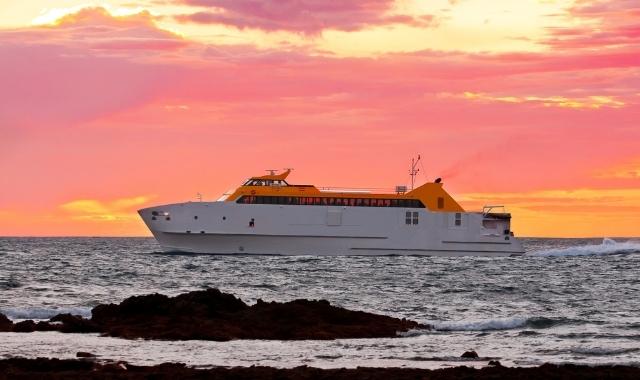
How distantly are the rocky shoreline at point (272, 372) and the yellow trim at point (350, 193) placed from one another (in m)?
66.4

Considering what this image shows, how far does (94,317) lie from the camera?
1025 inches

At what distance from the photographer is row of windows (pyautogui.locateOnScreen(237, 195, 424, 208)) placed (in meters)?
84.9

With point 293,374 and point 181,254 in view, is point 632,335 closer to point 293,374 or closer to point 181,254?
point 293,374

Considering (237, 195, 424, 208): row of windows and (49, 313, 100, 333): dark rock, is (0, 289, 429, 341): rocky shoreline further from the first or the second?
(237, 195, 424, 208): row of windows

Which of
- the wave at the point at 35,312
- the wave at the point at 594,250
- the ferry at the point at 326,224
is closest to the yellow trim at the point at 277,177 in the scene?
the ferry at the point at 326,224

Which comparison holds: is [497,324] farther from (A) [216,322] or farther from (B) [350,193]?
(B) [350,193]

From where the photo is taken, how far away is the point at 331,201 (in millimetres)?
86500

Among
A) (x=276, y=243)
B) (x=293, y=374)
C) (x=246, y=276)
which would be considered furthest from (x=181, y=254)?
(x=293, y=374)

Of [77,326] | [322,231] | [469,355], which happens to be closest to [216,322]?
[77,326]

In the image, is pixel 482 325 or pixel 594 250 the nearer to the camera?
pixel 482 325

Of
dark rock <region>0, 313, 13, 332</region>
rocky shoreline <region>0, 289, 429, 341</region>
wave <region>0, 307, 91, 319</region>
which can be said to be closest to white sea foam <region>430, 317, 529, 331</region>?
rocky shoreline <region>0, 289, 429, 341</region>

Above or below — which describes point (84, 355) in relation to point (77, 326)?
below

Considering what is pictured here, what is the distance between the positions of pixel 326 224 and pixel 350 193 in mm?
3932

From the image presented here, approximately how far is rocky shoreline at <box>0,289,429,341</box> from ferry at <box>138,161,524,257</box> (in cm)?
5640
